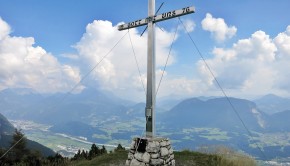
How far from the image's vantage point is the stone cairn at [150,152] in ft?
36.7

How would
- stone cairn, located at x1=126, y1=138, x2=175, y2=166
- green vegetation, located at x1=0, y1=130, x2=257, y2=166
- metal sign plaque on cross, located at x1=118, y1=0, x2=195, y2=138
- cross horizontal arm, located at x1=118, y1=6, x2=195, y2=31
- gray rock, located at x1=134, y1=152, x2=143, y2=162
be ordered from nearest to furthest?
1. cross horizontal arm, located at x1=118, y1=6, x2=195, y2=31
2. stone cairn, located at x1=126, y1=138, x2=175, y2=166
3. gray rock, located at x1=134, y1=152, x2=143, y2=162
4. metal sign plaque on cross, located at x1=118, y1=0, x2=195, y2=138
5. green vegetation, located at x1=0, y1=130, x2=257, y2=166

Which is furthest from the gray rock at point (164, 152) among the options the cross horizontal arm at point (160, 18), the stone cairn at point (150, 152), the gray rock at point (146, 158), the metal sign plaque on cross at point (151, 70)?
the cross horizontal arm at point (160, 18)

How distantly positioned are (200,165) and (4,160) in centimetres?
1507

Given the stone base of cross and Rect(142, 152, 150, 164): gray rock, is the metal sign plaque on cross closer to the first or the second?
the stone base of cross

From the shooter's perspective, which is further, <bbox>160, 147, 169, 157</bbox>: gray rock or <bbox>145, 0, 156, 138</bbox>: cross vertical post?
<bbox>145, 0, 156, 138</bbox>: cross vertical post

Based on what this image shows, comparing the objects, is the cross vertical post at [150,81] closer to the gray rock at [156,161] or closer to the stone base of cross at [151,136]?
the stone base of cross at [151,136]

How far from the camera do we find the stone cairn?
1120 cm

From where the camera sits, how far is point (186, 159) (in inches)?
635

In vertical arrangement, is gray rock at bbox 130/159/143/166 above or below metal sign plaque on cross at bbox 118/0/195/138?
below

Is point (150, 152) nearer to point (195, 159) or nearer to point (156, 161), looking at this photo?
point (156, 161)

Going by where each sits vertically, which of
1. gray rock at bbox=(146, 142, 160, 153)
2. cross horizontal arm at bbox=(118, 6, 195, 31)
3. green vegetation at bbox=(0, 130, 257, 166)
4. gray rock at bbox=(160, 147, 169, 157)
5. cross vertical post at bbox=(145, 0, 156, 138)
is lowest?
green vegetation at bbox=(0, 130, 257, 166)

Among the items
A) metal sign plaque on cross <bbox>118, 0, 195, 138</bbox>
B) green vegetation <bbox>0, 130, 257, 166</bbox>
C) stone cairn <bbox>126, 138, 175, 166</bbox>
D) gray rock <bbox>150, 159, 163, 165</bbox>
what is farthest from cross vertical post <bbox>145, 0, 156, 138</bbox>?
green vegetation <bbox>0, 130, 257, 166</bbox>

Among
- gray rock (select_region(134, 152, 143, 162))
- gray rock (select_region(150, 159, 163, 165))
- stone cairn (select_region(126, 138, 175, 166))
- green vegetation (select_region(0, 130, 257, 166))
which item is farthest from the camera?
green vegetation (select_region(0, 130, 257, 166))

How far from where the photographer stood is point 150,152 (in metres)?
11.2
